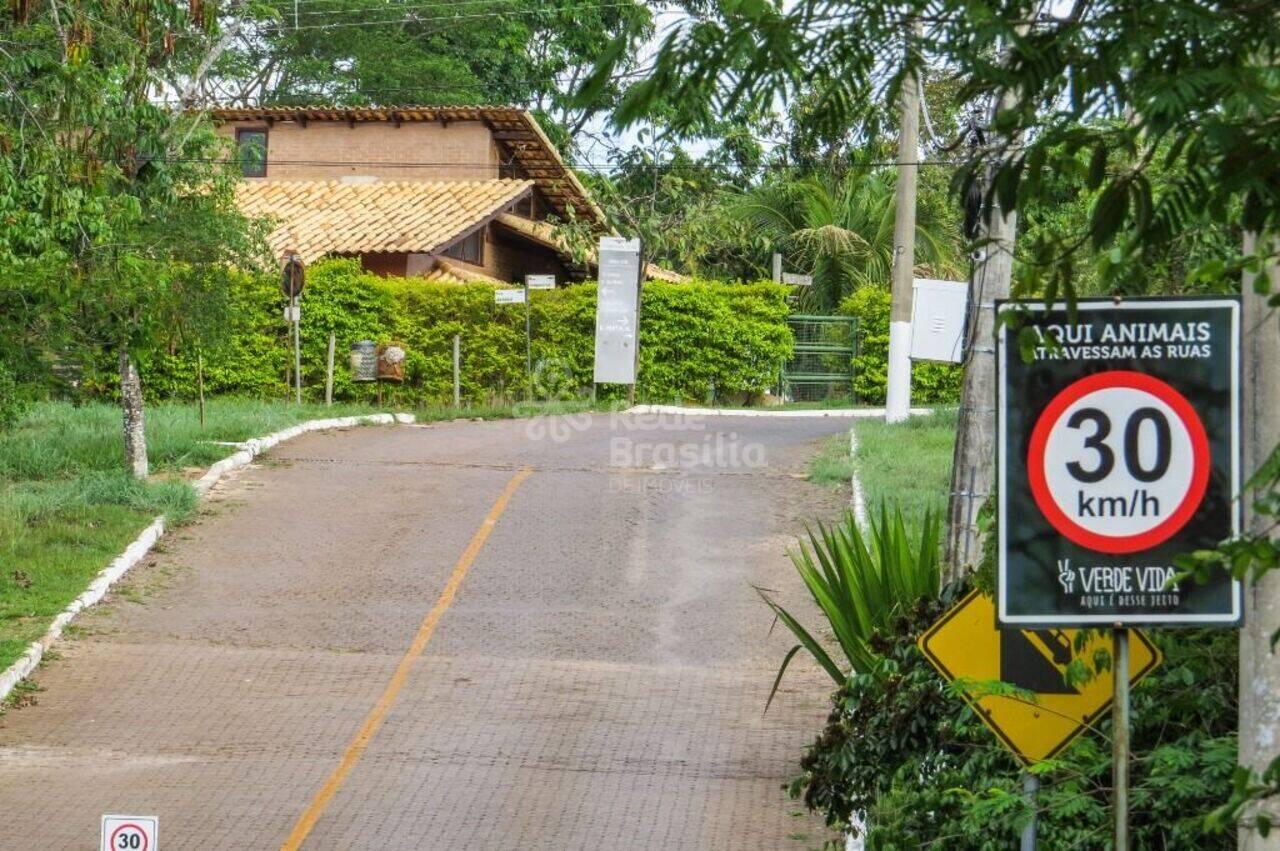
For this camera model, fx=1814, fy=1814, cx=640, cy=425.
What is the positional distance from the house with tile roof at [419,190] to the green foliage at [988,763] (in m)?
25.3

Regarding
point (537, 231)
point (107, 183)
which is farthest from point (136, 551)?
point (537, 231)

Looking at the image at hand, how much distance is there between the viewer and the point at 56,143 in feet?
41.1

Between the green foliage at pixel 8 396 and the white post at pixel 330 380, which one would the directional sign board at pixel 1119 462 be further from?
the white post at pixel 330 380

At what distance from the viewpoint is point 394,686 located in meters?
13.1

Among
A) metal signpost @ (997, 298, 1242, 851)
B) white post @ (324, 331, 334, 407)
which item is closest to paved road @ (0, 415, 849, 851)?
metal signpost @ (997, 298, 1242, 851)

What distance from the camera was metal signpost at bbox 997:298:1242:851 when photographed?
15.7 feet

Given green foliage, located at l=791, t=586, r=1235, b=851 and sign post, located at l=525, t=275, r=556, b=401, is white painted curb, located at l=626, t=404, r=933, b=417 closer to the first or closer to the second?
sign post, located at l=525, t=275, r=556, b=401

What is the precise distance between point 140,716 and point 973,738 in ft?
21.8

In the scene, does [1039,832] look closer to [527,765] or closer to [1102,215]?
[1102,215]

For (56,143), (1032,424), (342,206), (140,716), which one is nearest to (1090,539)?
(1032,424)

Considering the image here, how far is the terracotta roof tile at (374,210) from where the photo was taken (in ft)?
109

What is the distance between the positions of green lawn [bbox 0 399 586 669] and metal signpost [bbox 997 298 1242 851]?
9.83 metres

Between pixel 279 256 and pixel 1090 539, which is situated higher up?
pixel 279 256

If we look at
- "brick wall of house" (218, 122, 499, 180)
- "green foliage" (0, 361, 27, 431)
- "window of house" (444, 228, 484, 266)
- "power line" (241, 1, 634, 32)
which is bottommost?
"green foliage" (0, 361, 27, 431)
